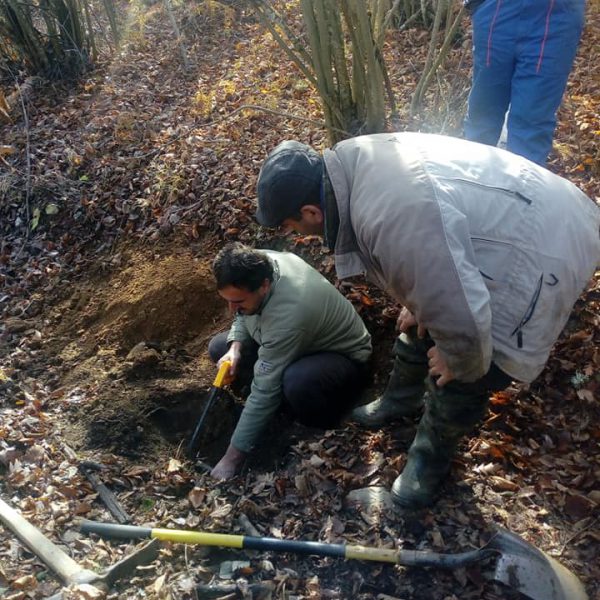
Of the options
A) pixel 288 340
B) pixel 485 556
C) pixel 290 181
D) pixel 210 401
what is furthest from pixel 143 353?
pixel 485 556

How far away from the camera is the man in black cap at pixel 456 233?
2.03 metres

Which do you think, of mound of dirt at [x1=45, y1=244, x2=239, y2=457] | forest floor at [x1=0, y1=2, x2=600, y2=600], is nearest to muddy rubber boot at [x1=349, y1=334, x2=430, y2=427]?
forest floor at [x1=0, y1=2, x2=600, y2=600]

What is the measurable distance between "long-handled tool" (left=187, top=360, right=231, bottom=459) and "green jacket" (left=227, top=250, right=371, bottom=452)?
0.32 meters

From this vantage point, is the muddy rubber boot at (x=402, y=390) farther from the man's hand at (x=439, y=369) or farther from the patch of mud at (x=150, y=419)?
the patch of mud at (x=150, y=419)

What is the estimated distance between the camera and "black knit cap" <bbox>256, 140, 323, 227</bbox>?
2.23 metres

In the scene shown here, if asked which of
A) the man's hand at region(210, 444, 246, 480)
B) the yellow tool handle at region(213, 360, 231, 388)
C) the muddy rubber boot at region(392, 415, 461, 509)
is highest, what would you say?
the yellow tool handle at region(213, 360, 231, 388)

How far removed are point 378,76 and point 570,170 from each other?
1.65m

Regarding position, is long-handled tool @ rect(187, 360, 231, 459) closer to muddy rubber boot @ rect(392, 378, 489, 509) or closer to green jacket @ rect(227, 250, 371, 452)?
green jacket @ rect(227, 250, 371, 452)

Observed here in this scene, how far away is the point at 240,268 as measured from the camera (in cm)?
314

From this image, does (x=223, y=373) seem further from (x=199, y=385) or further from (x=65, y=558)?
(x=65, y=558)

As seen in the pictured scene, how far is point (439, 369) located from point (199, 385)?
230cm

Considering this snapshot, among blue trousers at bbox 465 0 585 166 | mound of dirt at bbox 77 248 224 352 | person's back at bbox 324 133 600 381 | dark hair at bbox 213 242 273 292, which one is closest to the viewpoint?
person's back at bbox 324 133 600 381

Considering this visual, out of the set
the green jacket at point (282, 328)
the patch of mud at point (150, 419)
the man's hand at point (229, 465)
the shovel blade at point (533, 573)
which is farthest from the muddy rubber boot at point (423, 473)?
the patch of mud at point (150, 419)

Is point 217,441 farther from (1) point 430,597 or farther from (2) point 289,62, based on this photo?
(2) point 289,62
